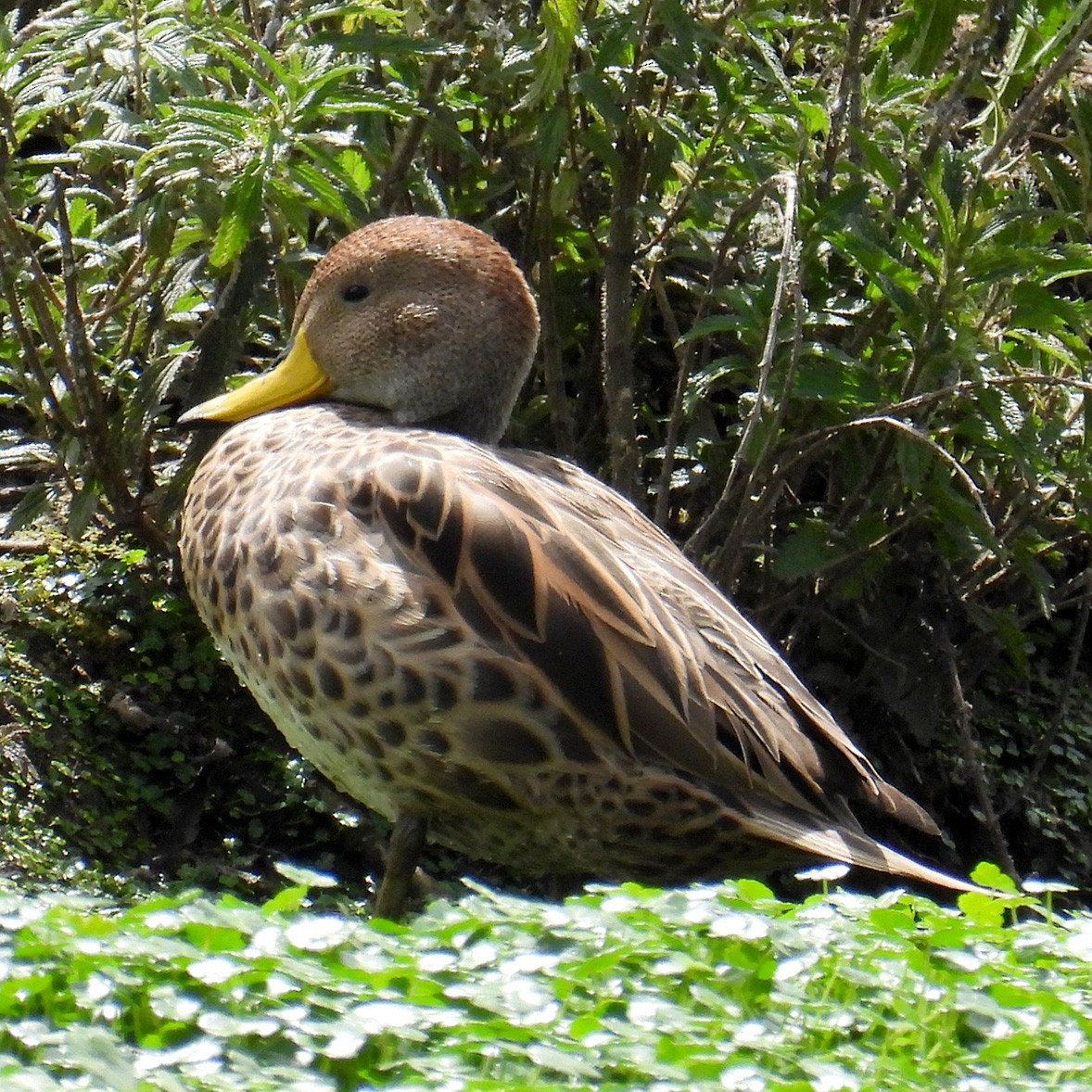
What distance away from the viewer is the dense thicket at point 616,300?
4.00 metres

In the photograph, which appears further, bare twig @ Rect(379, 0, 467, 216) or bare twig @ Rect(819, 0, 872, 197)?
bare twig @ Rect(379, 0, 467, 216)

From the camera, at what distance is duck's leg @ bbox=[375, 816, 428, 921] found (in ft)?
12.0

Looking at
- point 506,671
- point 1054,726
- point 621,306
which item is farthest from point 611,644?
point 1054,726

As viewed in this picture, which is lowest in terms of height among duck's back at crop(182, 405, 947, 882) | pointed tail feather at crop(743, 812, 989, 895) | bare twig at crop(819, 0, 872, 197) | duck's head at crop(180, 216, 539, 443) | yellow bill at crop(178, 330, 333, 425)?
pointed tail feather at crop(743, 812, 989, 895)

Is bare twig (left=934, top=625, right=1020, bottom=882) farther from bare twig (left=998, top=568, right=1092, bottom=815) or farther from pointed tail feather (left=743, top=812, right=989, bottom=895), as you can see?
pointed tail feather (left=743, top=812, right=989, bottom=895)

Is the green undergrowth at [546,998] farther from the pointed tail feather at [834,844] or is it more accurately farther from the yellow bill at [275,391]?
the yellow bill at [275,391]

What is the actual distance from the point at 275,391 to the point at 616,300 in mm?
889

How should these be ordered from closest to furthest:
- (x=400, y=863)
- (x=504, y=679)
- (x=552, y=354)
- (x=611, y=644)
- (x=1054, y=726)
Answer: (x=504, y=679) < (x=611, y=644) < (x=400, y=863) < (x=552, y=354) < (x=1054, y=726)

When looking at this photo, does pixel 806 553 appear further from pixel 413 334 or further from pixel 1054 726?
pixel 1054 726

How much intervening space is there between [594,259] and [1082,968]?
2819 millimetres

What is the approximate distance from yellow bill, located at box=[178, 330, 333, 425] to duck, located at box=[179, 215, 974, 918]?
388mm

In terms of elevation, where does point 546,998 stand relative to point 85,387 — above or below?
below

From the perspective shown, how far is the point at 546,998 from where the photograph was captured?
2.19m

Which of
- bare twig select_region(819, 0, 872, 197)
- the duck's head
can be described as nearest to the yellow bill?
the duck's head
